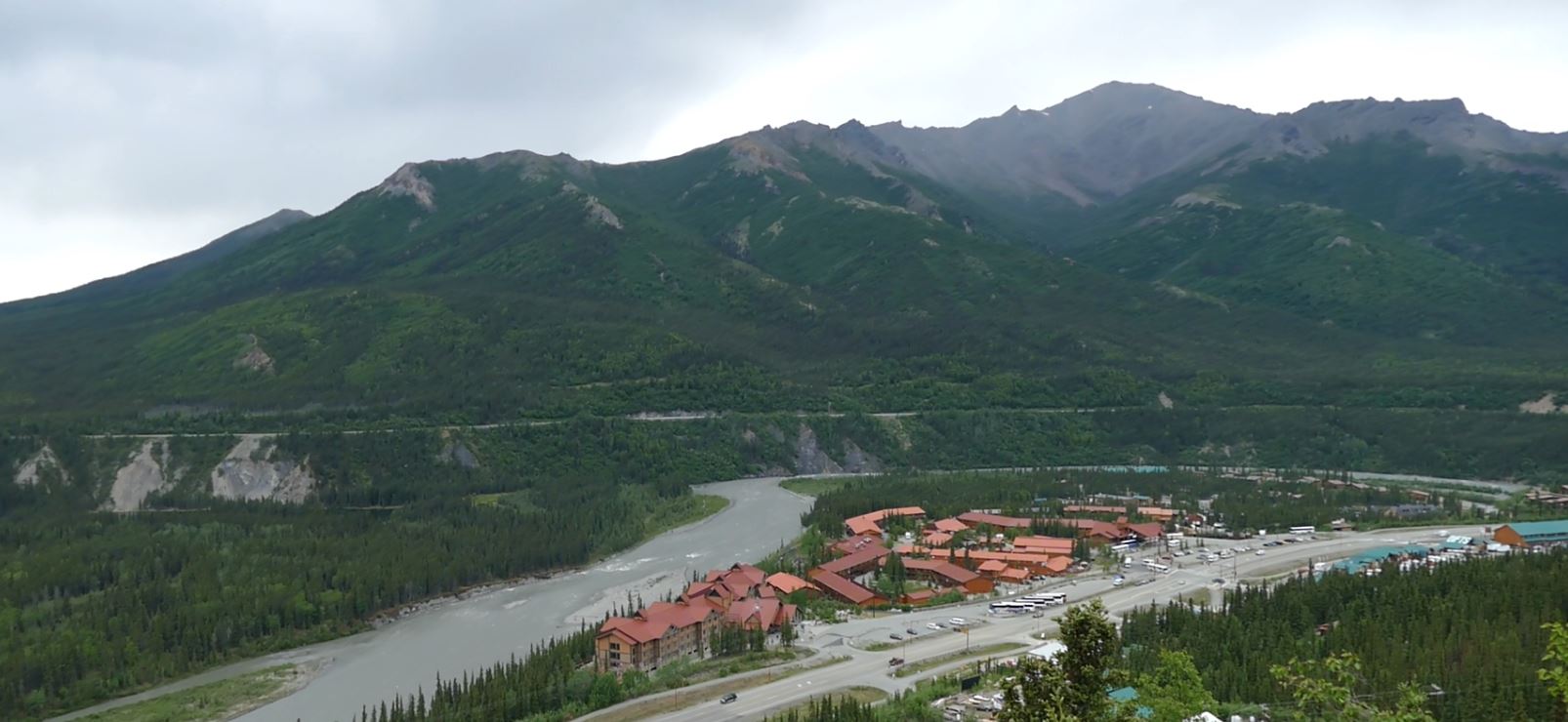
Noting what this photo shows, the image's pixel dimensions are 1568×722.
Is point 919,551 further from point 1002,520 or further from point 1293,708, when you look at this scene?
point 1293,708

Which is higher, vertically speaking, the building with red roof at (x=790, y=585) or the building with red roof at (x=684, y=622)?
the building with red roof at (x=684, y=622)

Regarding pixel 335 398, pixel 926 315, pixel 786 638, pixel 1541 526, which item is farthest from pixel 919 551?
pixel 926 315

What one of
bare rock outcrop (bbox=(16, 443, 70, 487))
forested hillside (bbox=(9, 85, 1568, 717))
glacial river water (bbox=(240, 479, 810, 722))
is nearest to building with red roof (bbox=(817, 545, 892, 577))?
glacial river water (bbox=(240, 479, 810, 722))

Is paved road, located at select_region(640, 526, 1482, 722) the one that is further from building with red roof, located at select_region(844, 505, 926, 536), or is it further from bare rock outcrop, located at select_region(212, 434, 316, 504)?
bare rock outcrop, located at select_region(212, 434, 316, 504)

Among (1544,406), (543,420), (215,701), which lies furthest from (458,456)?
(1544,406)

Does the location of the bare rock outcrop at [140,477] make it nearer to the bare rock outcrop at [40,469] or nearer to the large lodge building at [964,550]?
the bare rock outcrop at [40,469]

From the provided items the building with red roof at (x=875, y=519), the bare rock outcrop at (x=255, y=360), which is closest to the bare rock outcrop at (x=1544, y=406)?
the building with red roof at (x=875, y=519)
